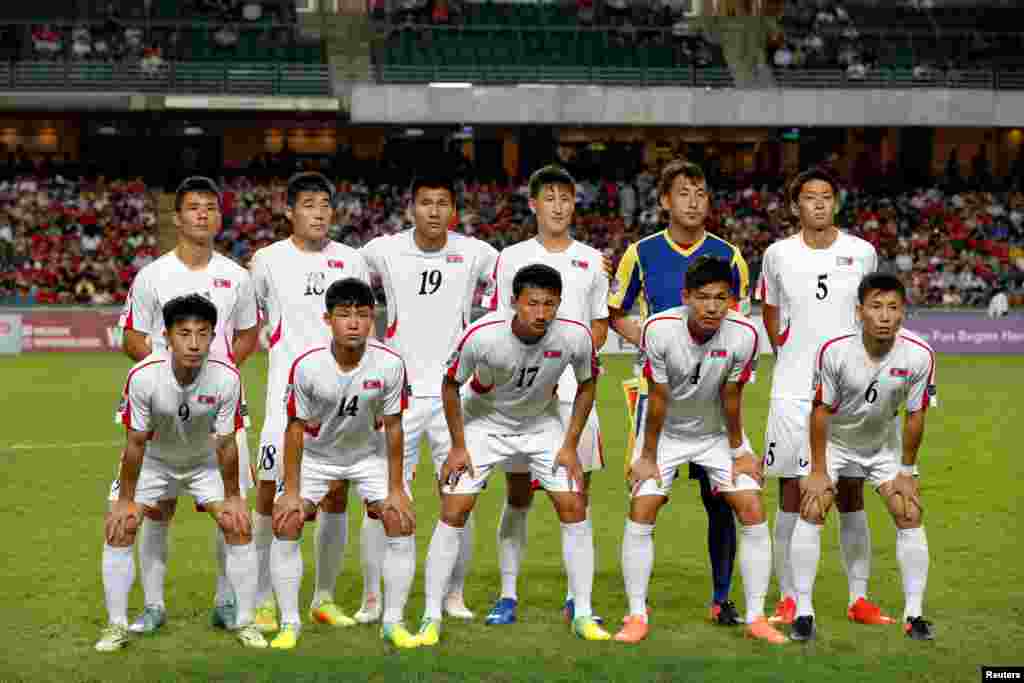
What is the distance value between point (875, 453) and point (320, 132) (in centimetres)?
3541

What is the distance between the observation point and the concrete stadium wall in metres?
37.0

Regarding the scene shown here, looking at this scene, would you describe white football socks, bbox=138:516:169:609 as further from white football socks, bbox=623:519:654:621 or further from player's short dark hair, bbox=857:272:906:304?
player's short dark hair, bbox=857:272:906:304

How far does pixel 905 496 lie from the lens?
7199 millimetres

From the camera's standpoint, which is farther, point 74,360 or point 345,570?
point 74,360

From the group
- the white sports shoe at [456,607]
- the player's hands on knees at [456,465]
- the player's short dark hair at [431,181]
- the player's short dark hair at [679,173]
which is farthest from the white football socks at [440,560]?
the player's short dark hair at [679,173]

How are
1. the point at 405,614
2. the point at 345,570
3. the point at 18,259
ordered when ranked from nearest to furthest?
the point at 405,614
the point at 345,570
the point at 18,259

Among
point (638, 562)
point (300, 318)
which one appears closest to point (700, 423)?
point (638, 562)

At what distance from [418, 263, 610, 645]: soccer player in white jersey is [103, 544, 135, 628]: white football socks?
161 centimetres

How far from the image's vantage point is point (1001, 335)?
28688mm

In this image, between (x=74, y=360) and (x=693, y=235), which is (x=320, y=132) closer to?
(x=74, y=360)

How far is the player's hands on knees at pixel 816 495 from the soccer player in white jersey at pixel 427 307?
79.4 inches

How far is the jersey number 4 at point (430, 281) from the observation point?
785 cm

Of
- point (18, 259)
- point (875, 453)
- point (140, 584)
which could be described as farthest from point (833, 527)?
point (18, 259)

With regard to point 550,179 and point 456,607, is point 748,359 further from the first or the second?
point 456,607
